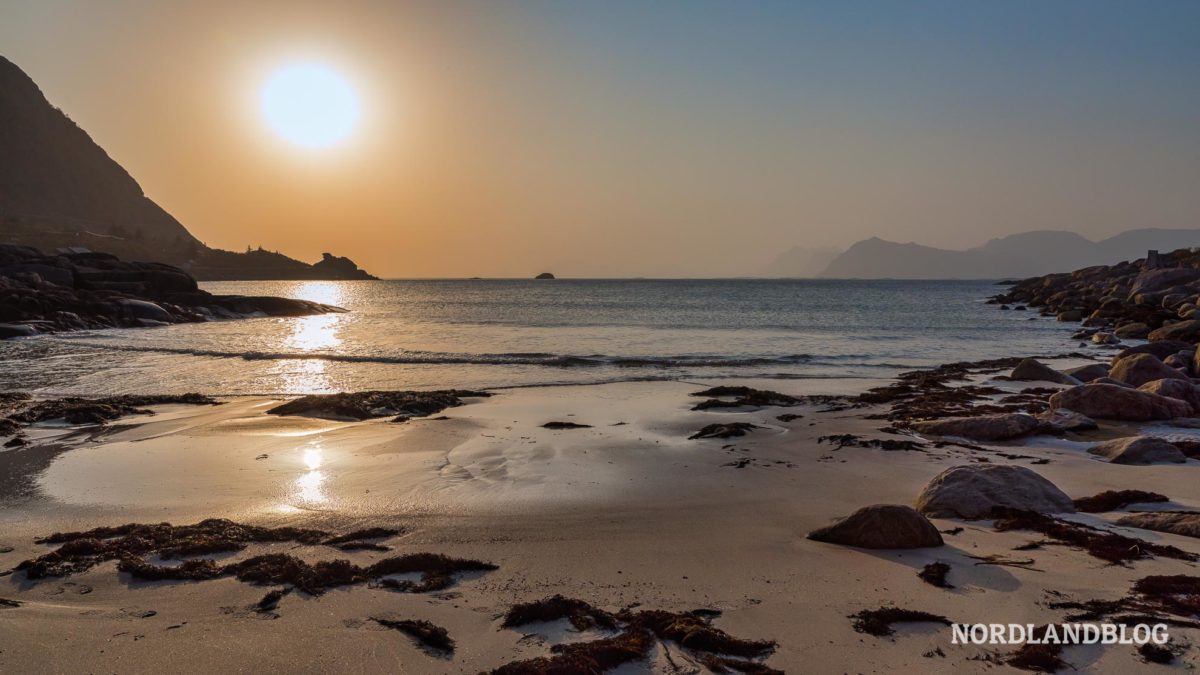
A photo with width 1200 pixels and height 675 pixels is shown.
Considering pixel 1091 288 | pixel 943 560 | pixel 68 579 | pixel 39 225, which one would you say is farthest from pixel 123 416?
pixel 39 225

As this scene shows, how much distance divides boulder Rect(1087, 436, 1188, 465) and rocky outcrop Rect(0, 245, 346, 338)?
36434mm

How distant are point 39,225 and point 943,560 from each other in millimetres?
168413

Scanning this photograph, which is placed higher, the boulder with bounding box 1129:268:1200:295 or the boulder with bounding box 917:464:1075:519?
the boulder with bounding box 1129:268:1200:295

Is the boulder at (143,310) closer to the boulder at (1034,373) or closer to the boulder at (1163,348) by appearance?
the boulder at (1034,373)

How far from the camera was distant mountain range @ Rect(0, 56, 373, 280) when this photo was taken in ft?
507

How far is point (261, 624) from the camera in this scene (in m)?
4.43

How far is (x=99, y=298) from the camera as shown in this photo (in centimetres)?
3791

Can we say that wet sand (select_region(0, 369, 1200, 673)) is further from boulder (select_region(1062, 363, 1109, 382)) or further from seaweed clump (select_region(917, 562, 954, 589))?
boulder (select_region(1062, 363, 1109, 382))

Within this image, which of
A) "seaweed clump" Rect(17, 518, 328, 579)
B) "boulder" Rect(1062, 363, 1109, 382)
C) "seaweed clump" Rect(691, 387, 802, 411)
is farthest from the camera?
"boulder" Rect(1062, 363, 1109, 382)

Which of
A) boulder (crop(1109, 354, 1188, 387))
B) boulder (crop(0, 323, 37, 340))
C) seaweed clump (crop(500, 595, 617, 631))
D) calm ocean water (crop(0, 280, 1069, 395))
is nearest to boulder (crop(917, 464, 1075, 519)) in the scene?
seaweed clump (crop(500, 595, 617, 631))

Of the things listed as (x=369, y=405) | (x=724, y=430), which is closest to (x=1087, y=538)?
(x=724, y=430)

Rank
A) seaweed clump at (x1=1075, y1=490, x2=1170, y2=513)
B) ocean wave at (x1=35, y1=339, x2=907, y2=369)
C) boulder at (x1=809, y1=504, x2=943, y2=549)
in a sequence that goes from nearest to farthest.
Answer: boulder at (x1=809, y1=504, x2=943, y2=549), seaweed clump at (x1=1075, y1=490, x2=1170, y2=513), ocean wave at (x1=35, y1=339, x2=907, y2=369)

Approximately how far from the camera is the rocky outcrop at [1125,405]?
1095 centimetres

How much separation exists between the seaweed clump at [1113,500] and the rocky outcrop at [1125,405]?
15.6ft
